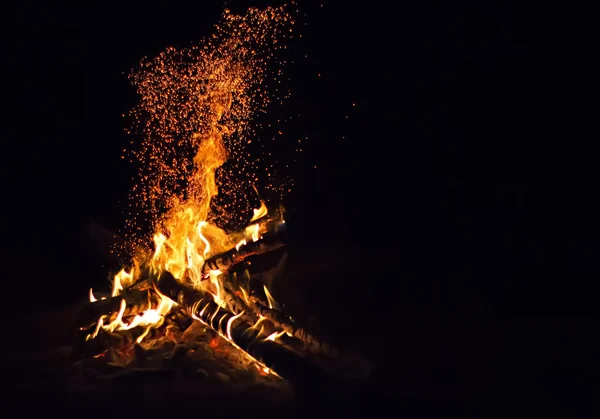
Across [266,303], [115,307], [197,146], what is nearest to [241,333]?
[266,303]

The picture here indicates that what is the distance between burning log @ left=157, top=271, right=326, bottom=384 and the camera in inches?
54.2

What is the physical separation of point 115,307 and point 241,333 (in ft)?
1.58

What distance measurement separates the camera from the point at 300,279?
7.67 feet

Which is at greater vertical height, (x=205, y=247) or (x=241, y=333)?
(x=205, y=247)

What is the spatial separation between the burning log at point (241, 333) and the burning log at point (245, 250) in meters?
0.16

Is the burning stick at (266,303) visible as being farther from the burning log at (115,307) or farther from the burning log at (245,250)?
the burning log at (115,307)

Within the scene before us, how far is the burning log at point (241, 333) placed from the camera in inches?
54.2

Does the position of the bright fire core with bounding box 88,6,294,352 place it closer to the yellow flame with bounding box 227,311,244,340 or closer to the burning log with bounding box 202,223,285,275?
the burning log with bounding box 202,223,285,275

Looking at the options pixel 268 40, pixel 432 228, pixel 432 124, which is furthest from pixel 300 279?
pixel 268 40

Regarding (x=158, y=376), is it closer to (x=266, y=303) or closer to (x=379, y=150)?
(x=266, y=303)

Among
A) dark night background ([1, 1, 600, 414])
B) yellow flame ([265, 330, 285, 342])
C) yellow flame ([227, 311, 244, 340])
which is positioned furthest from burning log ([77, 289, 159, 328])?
dark night background ([1, 1, 600, 414])

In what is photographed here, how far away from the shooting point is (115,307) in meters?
1.78

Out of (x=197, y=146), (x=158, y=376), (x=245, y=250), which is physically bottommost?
(x=158, y=376)

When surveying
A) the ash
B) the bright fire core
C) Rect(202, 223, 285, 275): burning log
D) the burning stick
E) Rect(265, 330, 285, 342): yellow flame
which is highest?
the bright fire core
